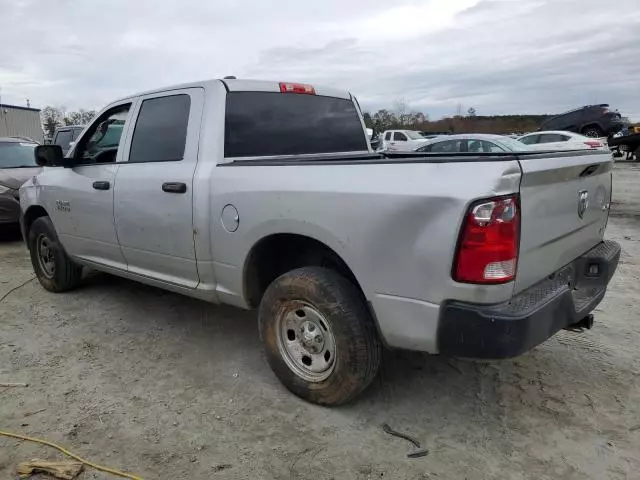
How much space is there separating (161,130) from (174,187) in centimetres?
59

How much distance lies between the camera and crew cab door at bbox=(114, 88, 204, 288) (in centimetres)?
354

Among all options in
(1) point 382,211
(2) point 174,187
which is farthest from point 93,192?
(1) point 382,211

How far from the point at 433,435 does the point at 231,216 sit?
5.58 feet

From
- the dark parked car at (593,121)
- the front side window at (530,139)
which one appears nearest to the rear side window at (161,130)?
the front side window at (530,139)

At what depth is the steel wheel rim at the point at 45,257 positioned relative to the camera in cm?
529

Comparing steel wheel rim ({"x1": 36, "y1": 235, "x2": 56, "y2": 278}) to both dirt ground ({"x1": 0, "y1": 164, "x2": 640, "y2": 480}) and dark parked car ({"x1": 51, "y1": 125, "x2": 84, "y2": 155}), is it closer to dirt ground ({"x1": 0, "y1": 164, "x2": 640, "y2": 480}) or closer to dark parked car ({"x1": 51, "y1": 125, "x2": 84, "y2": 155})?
dirt ground ({"x1": 0, "y1": 164, "x2": 640, "y2": 480})

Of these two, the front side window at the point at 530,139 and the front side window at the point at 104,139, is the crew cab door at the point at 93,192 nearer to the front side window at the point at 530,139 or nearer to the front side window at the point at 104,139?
the front side window at the point at 104,139

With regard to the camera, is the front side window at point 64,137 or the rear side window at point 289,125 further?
the front side window at point 64,137

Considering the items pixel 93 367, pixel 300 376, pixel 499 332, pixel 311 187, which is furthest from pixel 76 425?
pixel 499 332

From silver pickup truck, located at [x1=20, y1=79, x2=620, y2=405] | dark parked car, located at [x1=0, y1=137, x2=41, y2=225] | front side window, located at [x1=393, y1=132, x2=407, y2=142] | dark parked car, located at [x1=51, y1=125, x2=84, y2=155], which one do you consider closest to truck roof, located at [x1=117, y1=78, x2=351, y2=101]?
silver pickup truck, located at [x1=20, y1=79, x2=620, y2=405]

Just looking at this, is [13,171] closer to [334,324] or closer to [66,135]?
[66,135]

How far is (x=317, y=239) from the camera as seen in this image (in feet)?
9.29

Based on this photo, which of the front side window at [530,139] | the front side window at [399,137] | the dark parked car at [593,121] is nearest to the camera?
the front side window at [530,139]

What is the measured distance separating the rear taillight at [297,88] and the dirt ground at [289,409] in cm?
193
